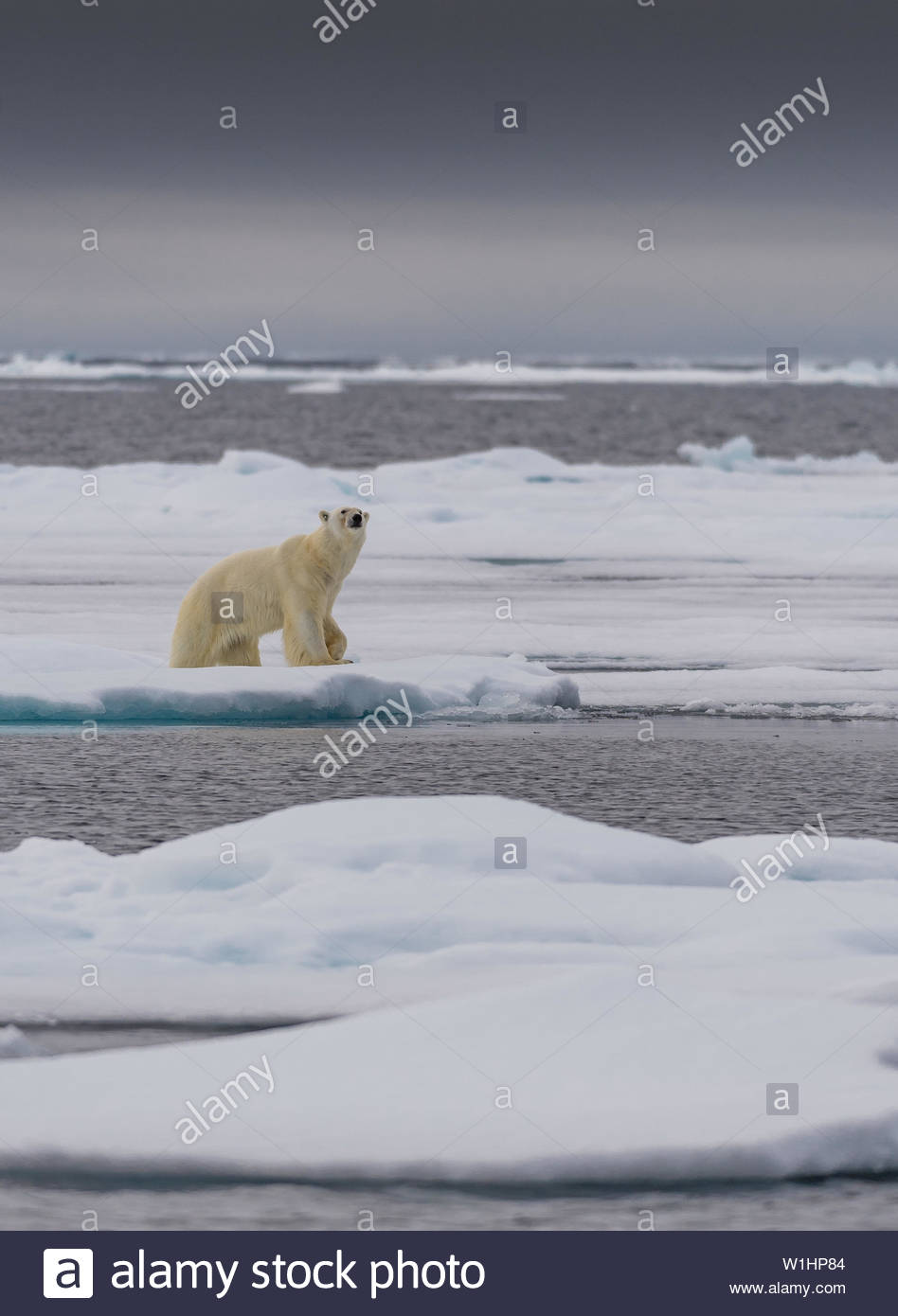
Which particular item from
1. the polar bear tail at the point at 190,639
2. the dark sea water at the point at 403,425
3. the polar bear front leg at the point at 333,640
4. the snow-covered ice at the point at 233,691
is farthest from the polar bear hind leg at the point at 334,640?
the dark sea water at the point at 403,425

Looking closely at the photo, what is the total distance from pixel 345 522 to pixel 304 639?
0.66m

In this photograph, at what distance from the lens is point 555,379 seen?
120 meters

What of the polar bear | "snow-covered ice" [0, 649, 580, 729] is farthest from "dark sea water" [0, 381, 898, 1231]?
the polar bear

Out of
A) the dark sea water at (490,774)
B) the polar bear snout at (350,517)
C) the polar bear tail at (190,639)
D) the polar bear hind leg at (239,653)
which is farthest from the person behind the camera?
the polar bear hind leg at (239,653)

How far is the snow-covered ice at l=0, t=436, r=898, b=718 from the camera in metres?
10.6

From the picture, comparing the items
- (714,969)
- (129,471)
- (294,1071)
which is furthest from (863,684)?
(129,471)

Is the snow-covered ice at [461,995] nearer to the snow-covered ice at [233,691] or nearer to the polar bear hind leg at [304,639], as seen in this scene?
the snow-covered ice at [233,691]

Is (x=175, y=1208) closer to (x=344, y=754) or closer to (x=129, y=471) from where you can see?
(x=344, y=754)

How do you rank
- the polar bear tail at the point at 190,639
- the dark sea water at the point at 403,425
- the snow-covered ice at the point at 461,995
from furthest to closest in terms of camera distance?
1. the dark sea water at the point at 403,425
2. the polar bear tail at the point at 190,639
3. the snow-covered ice at the point at 461,995

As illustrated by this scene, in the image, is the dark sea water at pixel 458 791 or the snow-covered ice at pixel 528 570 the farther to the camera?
the snow-covered ice at pixel 528 570

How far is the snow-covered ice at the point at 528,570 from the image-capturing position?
10633mm

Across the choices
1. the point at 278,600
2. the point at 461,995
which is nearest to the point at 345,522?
the point at 278,600

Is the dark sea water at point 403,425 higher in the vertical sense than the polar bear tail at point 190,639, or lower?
higher

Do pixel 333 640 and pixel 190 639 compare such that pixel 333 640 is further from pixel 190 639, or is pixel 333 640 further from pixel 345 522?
pixel 190 639
